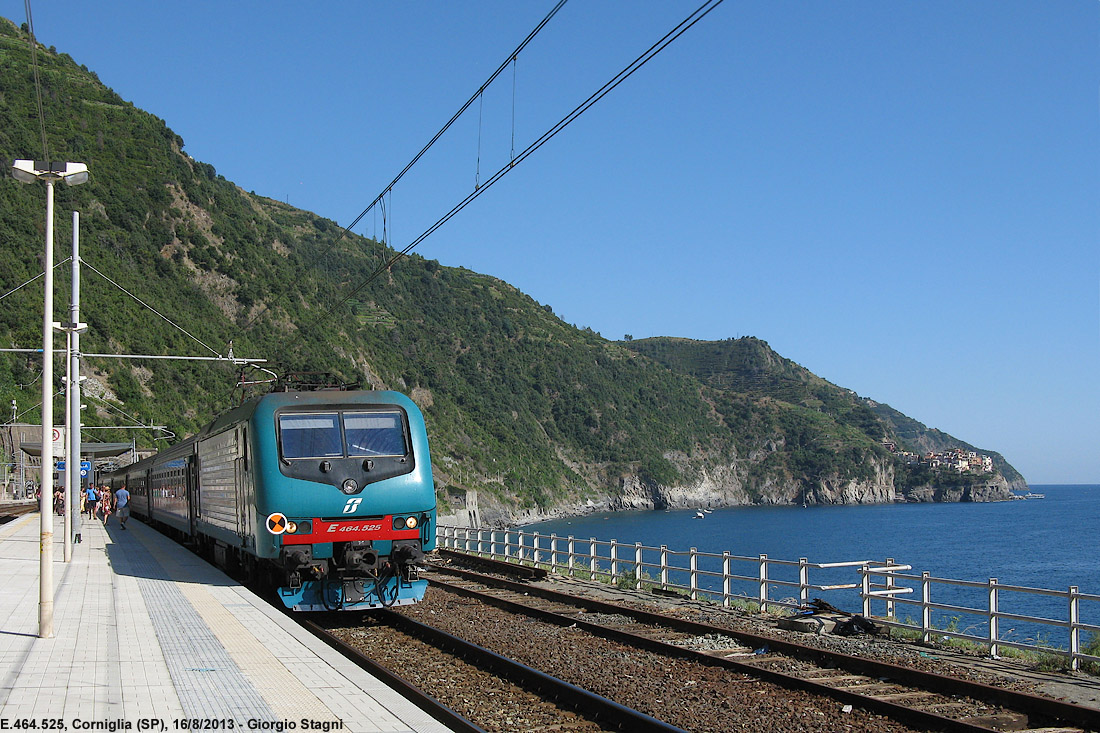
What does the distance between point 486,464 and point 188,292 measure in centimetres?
6243

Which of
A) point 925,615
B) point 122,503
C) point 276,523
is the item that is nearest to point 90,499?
point 122,503

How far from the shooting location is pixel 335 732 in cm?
725

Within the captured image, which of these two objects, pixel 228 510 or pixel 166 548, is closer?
pixel 228 510

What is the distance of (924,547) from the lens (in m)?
97.9

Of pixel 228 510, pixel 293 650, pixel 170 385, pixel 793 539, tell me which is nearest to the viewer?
pixel 293 650

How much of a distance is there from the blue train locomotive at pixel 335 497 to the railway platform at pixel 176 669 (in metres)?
0.98

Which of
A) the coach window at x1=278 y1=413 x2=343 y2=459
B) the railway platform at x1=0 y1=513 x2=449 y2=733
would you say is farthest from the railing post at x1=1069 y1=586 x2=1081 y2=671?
the coach window at x1=278 y1=413 x2=343 y2=459

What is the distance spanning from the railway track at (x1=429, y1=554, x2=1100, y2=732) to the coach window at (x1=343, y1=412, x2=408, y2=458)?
3.54 m

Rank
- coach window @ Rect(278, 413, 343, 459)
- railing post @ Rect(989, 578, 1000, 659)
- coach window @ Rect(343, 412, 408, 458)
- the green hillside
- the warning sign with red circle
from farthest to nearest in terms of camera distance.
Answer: the green hillside → coach window @ Rect(343, 412, 408, 458) → coach window @ Rect(278, 413, 343, 459) → the warning sign with red circle → railing post @ Rect(989, 578, 1000, 659)

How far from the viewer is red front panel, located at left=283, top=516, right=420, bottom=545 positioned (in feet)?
47.0

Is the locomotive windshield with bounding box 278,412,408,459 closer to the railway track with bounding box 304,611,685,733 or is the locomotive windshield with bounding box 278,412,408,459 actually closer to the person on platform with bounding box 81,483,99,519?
the railway track with bounding box 304,611,685,733

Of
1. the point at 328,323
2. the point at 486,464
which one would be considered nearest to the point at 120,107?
the point at 328,323

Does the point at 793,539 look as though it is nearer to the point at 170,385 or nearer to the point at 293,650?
the point at 170,385

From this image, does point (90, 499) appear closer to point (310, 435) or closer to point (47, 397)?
point (310, 435)
